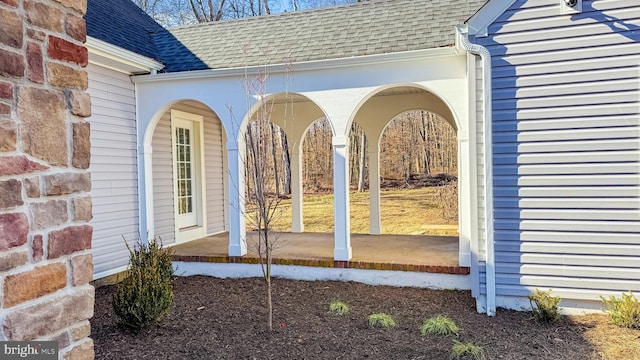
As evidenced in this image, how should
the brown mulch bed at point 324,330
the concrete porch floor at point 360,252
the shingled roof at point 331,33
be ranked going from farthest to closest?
the shingled roof at point 331,33
the concrete porch floor at point 360,252
the brown mulch bed at point 324,330

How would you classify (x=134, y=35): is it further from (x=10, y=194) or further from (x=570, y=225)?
(x=570, y=225)

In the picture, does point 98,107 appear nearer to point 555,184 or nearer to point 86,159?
point 86,159

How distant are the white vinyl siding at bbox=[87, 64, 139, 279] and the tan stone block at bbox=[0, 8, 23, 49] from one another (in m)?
4.35

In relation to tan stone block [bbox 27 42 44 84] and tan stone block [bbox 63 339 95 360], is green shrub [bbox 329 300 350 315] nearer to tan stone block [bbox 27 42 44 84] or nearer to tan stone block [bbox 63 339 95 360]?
tan stone block [bbox 63 339 95 360]

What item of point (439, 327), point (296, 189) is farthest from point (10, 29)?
point (296, 189)

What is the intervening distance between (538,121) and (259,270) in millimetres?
3858

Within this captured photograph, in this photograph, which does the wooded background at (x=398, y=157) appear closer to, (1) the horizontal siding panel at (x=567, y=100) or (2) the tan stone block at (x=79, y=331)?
(1) the horizontal siding panel at (x=567, y=100)

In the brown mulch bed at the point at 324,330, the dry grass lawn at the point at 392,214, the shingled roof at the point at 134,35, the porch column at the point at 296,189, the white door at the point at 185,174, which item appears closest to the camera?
the brown mulch bed at the point at 324,330

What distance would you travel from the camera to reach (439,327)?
389 centimetres

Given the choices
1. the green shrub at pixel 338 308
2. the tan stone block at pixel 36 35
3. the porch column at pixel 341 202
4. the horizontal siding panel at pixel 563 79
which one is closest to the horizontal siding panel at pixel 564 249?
the horizontal siding panel at pixel 563 79

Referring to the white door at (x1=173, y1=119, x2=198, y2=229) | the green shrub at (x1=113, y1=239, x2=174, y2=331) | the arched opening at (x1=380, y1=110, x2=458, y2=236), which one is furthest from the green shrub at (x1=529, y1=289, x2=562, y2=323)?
the arched opening at (x1=380, y1=110, x2=458, y2=236)

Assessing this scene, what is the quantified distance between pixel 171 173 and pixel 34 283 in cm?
603

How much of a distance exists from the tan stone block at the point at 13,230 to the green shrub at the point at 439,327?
3.32 metres

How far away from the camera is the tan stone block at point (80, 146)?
1.67 metres
